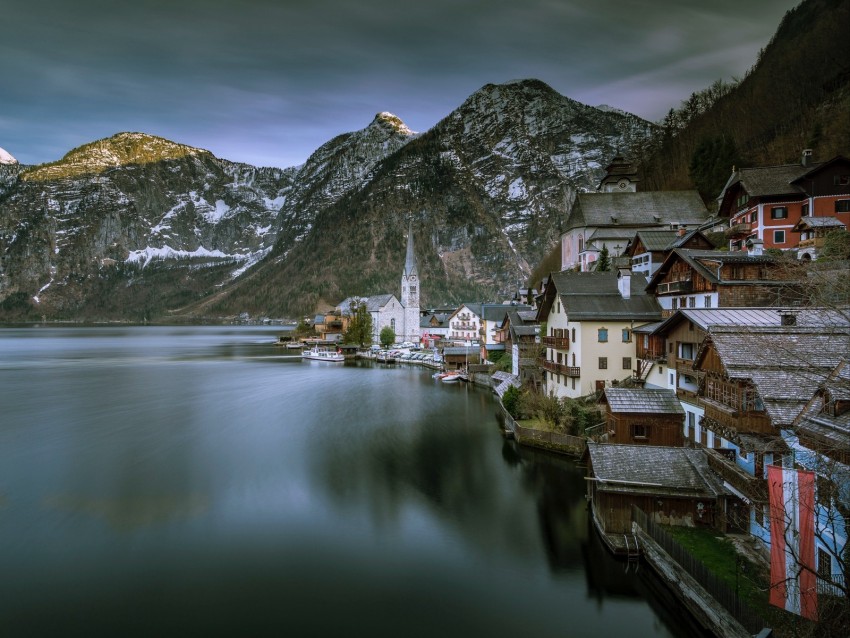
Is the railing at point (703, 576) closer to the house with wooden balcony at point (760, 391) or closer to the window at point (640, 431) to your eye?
the house with wooden balcony at point (760, 391)

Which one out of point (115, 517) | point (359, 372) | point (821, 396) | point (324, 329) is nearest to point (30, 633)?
point (115, 517)

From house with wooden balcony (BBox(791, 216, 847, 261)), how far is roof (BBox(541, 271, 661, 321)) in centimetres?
1073

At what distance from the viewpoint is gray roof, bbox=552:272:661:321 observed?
31.0 m

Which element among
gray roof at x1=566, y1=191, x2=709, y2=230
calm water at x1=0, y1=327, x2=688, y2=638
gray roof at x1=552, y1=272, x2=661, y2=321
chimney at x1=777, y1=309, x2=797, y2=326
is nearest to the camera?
calm water at x1=0, y1=327, x2=688, y2=638

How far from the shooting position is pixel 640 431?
22.2 m

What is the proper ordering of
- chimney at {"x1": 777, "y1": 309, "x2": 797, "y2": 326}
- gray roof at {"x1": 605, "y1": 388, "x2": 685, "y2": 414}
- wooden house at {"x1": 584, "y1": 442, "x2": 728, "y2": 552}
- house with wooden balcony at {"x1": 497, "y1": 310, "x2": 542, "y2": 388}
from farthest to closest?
house with wooden balcony at {"x1": 497, "y1": 310, "x2": 542, "y2": 388}, gray roof at {"x1": 605, "y1": 388, "x2": 685, "y2": 414}, chimney at {"x1": 777, "y1": 309, "x2": 797, "y2": 326}, wooden house at {"x1": 584, "y1": 442, "x2": 728, "y2": 552}

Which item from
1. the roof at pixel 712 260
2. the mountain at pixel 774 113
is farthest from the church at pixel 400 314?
the roof at pixel 712 260

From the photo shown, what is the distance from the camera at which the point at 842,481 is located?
9.88 m

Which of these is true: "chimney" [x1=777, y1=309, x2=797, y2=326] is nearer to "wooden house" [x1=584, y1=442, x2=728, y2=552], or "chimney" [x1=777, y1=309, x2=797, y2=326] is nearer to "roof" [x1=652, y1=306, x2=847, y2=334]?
"roof" [x1=652, y1=306, x2=847, y2=334]

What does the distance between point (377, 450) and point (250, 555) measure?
14293mm

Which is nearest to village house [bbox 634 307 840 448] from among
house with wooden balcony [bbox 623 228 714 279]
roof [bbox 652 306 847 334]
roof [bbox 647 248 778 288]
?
roof [bbox 652 306 847 334]

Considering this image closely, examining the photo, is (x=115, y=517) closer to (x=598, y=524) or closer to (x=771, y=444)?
(x=598, y=524)

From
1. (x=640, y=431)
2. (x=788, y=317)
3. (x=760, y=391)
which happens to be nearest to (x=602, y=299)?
(x=640, y=431)

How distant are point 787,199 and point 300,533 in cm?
3854
